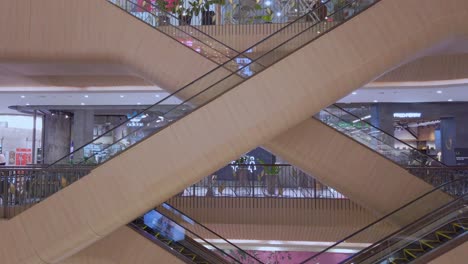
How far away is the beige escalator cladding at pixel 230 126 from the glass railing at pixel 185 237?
1.70m

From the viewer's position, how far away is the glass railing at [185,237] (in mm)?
9258

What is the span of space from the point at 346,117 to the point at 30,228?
721 cm

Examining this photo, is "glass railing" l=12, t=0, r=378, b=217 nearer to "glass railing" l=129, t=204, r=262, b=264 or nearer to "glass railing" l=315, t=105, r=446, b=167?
"glass railing" l=129, t=204, r=262, b=264

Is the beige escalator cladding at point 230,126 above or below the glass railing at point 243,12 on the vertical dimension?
below

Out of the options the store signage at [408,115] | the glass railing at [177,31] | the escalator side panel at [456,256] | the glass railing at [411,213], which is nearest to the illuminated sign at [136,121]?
the glass railing at [177,31]

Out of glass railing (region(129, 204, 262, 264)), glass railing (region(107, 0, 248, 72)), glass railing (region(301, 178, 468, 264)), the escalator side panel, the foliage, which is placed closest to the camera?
the escalator side panel

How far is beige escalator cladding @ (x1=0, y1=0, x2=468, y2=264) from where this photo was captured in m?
7.60

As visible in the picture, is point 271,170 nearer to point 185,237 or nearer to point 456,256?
point 185,237

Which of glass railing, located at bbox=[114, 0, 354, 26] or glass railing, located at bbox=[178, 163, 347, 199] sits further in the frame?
glass railing, located at bbox=[114, 0, 354, 26]

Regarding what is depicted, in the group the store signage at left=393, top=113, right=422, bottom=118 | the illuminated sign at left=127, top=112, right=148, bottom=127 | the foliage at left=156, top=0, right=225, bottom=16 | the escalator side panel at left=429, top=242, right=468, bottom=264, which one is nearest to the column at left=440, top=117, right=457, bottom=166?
the store signage at left=393, top=113, right=422, bottom=118

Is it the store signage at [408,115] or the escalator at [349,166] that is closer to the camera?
the escalator at [349,166]

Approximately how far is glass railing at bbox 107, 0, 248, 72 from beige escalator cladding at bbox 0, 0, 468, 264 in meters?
2.26

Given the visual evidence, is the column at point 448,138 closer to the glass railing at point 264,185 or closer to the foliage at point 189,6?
the glass railing at point 264,185

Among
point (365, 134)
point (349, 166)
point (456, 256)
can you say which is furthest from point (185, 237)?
point (456, 256)
